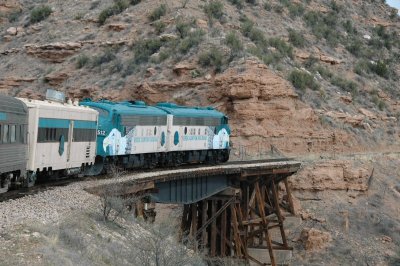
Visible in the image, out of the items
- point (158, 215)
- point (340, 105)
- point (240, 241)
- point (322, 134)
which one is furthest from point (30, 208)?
point (340, 105)

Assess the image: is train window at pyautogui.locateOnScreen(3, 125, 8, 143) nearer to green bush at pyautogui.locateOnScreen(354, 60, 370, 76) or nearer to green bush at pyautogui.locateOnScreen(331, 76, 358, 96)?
green bush at pyautogui.locateOnScreen(331, 76, 358, 96)

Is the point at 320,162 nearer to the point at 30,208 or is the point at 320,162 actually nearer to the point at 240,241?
the point at 240,241

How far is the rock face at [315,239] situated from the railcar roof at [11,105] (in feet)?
70.8

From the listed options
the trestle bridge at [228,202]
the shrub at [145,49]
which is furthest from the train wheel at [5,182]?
the shrub at [145,49]

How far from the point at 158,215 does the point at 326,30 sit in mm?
40626

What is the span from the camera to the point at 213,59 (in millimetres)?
49812

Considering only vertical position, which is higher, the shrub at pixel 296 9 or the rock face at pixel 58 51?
the shrub at pixel 296 9

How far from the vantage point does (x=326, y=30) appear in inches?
2805

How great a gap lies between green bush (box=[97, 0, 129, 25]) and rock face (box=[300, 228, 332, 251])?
3190 cm

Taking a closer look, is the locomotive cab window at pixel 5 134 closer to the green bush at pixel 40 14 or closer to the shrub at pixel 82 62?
the shrub at pixel 82 62

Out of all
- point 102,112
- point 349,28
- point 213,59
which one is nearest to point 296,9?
point 349,28

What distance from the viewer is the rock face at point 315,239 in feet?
123

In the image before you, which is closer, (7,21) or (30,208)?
(30,208)

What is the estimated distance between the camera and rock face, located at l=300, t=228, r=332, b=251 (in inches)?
1478
